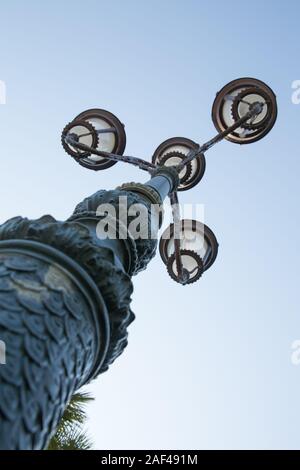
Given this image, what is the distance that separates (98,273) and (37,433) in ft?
3.12

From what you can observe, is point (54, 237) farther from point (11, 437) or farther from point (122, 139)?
point (122, 139)

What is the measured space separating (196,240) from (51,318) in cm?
473

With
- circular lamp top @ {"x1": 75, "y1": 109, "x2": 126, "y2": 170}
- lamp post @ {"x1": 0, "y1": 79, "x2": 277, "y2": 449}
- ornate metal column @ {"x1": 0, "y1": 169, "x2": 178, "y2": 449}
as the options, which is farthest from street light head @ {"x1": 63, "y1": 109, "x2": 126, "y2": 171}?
ornate metal column @ {"x1": 0, "y1": 169, "x2": 178, "y2": 449}

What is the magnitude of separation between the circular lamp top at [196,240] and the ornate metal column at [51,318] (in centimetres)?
A: 345

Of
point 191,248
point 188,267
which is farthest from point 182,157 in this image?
point 188,267

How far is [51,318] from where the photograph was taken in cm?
247

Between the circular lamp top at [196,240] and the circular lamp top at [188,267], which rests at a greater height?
the circular lamp top at [196,240]

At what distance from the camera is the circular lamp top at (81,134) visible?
279 inches

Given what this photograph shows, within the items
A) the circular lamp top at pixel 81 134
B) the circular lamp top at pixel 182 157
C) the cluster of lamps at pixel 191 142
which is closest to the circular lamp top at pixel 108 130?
the cluster of lamps at pixel 191 142

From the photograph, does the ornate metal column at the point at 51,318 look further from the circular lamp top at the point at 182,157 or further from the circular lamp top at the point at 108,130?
the circular lamp top at the point at 182,157

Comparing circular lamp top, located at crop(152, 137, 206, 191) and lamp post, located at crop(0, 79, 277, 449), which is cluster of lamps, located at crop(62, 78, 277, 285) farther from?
lamp post, located at crop(0, 79, 277, 449)

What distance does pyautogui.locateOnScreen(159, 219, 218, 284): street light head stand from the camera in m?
6.82
